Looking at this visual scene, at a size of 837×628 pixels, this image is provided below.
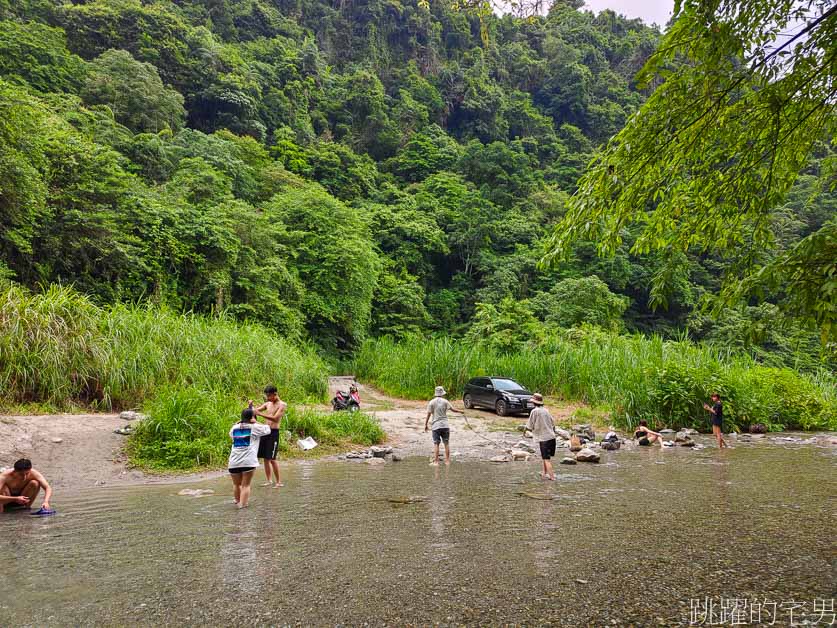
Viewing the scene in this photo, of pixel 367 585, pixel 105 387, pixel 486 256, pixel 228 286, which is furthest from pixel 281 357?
pixel 486 256

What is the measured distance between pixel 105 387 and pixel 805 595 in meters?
13.4

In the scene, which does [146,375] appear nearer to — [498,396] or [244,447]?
[244,447]

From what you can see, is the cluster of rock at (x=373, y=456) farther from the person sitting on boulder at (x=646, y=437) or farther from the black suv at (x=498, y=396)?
the black suv at (x=498, y=396)

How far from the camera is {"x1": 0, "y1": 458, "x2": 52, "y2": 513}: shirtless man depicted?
663cm

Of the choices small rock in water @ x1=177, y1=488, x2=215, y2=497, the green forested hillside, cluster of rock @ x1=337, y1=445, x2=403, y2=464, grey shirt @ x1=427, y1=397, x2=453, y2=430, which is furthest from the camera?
the green forested hillside

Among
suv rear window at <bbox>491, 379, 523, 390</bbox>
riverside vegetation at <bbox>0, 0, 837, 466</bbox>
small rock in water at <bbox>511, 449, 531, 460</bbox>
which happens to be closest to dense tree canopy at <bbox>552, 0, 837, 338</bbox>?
riverside vegetation at <bbox>0, 0, 837, 466</bbox>

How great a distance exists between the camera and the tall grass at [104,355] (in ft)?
35.4

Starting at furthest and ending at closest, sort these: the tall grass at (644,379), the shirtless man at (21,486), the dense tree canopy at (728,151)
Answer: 1. the tall grass at (644,379)
2. the shirtless man at (21,486)
3. the dense tree canopy at (728,151)

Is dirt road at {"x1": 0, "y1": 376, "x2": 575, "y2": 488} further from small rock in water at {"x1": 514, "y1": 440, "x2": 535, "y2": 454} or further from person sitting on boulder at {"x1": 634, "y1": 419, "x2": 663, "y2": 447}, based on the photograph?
person sitting on boulder at {"x1": 634, "y1": 419, "x2": 663, "y2": 447}

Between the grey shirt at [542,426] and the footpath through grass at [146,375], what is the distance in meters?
5.38

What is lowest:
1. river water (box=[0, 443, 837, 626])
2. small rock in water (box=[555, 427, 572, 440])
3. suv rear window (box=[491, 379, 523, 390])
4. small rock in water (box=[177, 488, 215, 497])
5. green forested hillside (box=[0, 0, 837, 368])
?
river water (box=[0, 443, 837, 626])

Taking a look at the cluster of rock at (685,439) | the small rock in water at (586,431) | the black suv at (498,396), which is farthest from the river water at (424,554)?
the black suv at (498,396)

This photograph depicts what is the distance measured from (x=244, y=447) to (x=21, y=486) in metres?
3.09

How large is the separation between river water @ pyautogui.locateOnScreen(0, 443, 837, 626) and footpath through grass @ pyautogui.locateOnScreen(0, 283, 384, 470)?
74.6 inches
